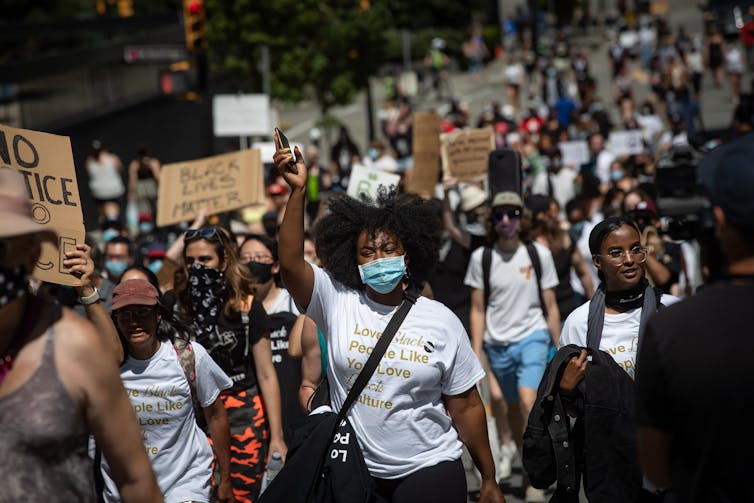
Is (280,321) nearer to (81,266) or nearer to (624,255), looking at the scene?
(624,255)

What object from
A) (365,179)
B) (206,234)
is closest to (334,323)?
(206,234)

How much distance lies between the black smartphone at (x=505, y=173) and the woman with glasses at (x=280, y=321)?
2.41 meters

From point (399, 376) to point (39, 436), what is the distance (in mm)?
1985

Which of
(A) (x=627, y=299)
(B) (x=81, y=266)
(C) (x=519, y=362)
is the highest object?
(B) (x=81, y=266)

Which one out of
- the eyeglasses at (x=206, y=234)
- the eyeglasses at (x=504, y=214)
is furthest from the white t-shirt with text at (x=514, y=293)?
the eyeglasses at (x=206, y=234)

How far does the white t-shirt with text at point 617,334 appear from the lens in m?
5.07

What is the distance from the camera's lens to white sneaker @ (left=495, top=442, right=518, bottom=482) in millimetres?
7941

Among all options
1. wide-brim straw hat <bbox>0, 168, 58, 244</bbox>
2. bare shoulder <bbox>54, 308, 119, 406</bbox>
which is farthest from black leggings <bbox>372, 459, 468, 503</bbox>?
wide-brim straw hat <bbox>0, 168, 58, 244</bbox>

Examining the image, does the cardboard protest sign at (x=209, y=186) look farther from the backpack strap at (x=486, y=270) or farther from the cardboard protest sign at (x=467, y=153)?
the backpack strap at (x=486, y=270)

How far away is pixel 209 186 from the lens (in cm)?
948

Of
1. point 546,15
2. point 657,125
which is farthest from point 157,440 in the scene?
point 546,15

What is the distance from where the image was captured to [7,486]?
290cm

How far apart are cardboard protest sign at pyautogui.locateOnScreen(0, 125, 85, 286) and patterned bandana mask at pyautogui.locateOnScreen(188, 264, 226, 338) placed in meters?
1.23

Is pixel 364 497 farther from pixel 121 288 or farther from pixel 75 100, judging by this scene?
pixel 75 100
